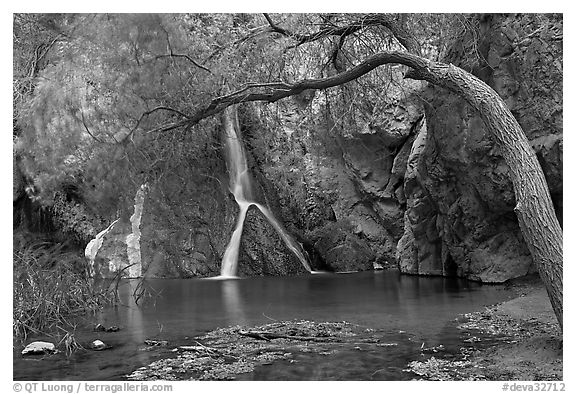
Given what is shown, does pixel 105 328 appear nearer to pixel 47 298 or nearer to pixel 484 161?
pixel 47 298

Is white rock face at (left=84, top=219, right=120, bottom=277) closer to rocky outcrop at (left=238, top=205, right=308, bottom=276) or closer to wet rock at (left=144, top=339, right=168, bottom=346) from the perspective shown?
rocky outcrop at (left=238, top=205, right=308, bottom=276)

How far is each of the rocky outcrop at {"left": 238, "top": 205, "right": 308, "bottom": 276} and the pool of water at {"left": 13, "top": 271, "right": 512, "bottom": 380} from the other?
30.1 inches

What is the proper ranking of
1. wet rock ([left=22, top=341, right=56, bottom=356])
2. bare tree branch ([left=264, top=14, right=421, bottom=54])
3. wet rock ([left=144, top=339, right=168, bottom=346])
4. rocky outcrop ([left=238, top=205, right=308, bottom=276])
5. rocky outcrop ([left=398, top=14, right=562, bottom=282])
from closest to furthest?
wet rock ([left=22, top=341, right=56, bottom=356])
wet rock ([left=144, top=339, right=168, bottom=346])
bare tree branch ([left=264, top=14, right=421, bottom=54])
rocky outcrop ([left=398, top=14, right=562, bottom=282])
rocky outcrop ([left=238, top=205, right=308, bottom=276])

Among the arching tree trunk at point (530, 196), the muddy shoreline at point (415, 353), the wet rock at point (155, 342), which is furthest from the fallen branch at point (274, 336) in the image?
the arching tree trunk at point (530, 196)

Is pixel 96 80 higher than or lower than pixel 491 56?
lower

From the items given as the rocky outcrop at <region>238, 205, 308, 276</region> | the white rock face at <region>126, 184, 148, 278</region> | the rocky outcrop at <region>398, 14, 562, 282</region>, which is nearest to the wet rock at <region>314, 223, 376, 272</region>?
the rocky outcrop at <region>238, 205, 308, 276</region>

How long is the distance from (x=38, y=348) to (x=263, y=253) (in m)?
7.56

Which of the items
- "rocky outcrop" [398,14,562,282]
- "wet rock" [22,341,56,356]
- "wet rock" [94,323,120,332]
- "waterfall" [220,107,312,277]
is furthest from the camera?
"waterfall" [220,107,312,277]

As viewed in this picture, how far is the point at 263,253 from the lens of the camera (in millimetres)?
12344

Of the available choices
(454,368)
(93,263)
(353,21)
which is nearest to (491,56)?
(353,21)

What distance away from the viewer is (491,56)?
8.72m

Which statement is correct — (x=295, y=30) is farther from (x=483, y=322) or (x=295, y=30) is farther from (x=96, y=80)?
(x=483, y=322)

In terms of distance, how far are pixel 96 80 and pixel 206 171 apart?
420 centimetres

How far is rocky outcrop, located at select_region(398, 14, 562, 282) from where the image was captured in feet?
27.1
